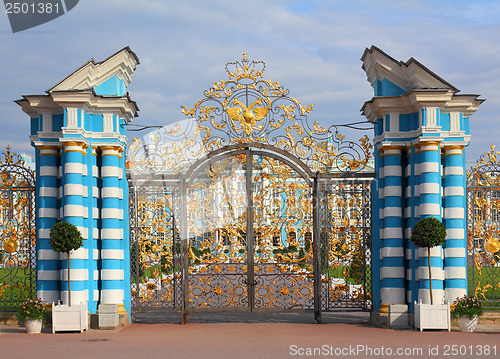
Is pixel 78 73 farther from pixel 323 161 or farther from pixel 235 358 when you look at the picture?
pixel 235 358

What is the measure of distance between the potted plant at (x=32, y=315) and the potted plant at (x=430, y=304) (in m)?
7.21

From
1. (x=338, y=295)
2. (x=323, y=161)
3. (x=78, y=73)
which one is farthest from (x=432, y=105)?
(x=78, y=73)

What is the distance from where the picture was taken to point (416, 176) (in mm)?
12078

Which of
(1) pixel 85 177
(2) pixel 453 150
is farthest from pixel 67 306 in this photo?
(2) pixel 453 150

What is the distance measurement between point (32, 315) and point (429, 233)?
7640mm

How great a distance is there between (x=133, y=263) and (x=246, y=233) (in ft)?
8.25

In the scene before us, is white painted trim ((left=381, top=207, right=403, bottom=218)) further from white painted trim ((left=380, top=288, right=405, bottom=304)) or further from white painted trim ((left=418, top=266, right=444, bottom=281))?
white painted trim ((left=380, top=288, right=405, bottom=304))

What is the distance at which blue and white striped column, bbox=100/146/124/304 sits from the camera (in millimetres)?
12234

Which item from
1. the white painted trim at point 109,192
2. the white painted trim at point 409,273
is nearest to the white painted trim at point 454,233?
the white painted trim at point 409,273

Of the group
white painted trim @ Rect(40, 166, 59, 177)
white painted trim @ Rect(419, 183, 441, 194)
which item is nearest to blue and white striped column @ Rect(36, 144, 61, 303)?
white painted trim @ Rect(40, 166, 59, 177)

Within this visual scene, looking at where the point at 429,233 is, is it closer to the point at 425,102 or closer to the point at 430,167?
the point at 430,167

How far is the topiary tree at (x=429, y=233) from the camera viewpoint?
11.2m

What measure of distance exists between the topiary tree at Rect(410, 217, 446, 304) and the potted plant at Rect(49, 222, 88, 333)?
249 inches

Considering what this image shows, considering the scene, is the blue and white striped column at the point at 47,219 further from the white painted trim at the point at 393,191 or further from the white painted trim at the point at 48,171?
the white painted trim at the point at 393,191
